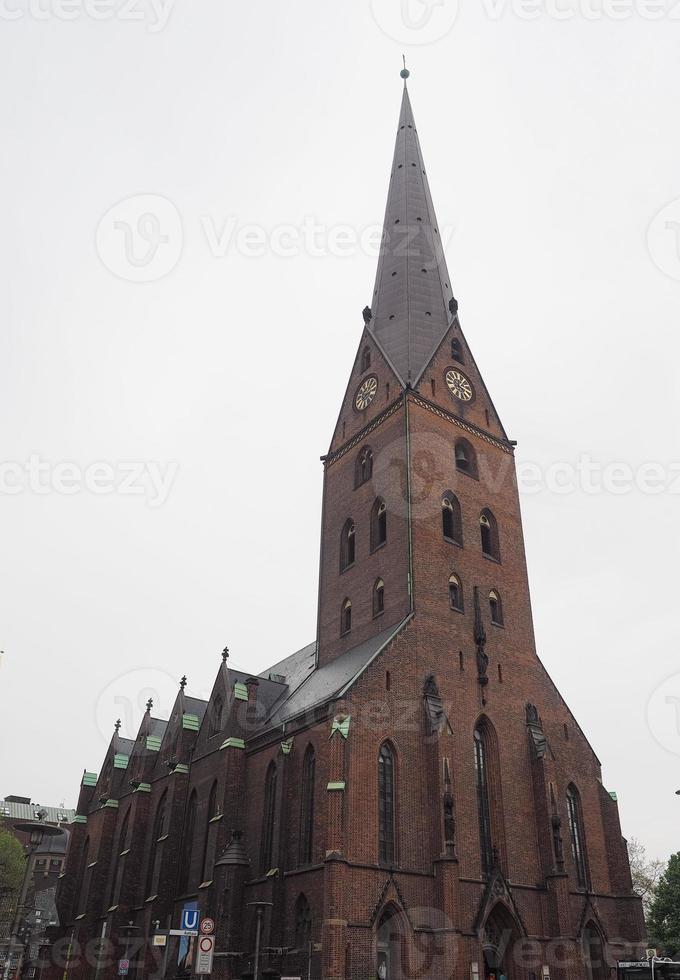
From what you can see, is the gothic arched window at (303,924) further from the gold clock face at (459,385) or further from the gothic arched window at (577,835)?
the gold clock face at (459,385)

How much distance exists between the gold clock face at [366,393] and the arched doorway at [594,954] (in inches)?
981

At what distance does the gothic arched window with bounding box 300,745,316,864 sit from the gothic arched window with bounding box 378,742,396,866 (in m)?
2.44

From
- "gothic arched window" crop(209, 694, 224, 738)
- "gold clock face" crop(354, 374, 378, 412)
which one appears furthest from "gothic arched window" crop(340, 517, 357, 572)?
"gothic arched window" crop(209, 694, 224, 738)

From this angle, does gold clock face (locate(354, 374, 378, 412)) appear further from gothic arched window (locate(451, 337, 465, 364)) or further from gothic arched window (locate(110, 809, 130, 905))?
gothic arched window (locate(110, 809, 130, 905))

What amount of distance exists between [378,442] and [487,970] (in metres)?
22.2

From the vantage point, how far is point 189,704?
44.2 metres

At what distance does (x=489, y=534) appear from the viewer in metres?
39.2

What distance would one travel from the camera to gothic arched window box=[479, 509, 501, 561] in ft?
127

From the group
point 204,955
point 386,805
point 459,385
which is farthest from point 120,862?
point 459,385

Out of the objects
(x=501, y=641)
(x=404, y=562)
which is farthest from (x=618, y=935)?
(x=404, y=562)

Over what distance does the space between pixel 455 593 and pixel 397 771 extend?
8.64m

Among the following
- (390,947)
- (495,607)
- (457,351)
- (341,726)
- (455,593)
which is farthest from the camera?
(457,351)

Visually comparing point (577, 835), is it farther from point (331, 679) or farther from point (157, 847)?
point (157, 847)

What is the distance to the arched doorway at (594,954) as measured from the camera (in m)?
30.1
